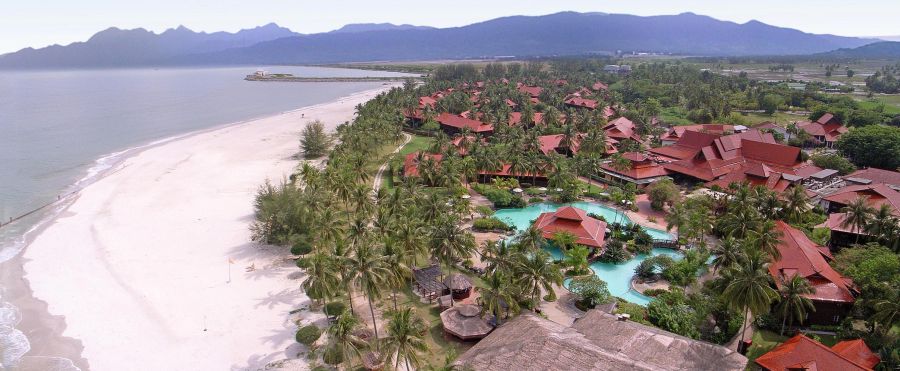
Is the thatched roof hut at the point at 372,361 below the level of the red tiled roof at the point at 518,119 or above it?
below

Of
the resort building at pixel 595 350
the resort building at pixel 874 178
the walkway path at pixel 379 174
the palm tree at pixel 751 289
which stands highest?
the palm tree at pixel 751 289

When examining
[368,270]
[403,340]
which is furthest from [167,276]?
[403,340]

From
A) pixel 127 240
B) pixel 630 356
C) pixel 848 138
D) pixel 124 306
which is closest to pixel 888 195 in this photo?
pixel 848 138

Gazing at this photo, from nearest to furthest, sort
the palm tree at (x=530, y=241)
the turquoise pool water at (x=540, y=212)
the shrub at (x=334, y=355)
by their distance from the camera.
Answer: the shrub at (x=334, y=355) < the palm tree at (x=530, y=241) < the turquoise pool water at (x=540, y=212)

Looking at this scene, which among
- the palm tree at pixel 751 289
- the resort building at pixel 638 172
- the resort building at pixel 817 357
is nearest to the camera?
the resort building at pixel 817 357

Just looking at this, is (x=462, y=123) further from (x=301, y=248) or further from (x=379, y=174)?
(x=301, y=248)

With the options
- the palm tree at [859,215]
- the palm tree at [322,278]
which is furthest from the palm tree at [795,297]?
the palm tree at [322,278]

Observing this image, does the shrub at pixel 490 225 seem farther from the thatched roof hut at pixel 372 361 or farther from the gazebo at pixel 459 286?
the thatched roof hut at pixel 372 361

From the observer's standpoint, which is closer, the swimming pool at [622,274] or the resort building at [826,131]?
the swimming pool at [622,274]
